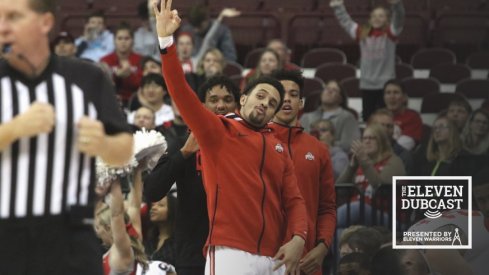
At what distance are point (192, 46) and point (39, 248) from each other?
761 centimetres

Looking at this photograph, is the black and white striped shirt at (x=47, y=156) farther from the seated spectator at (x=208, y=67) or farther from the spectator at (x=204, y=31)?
the spectator at (x=204, y=31)

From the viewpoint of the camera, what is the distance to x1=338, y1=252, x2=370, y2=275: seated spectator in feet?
24.8

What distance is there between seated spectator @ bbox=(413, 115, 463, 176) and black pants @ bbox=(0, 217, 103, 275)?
494 centimetres

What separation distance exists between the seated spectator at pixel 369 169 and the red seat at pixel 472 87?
274cm

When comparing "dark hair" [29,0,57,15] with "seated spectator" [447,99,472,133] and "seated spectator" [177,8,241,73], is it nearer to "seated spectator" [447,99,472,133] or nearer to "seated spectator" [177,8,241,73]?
"seated spectator" [447,99,472,133]

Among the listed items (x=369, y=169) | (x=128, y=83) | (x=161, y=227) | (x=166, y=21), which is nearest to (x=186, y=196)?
(x=161, y=227)

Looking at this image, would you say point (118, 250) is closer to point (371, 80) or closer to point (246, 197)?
point (246, 197)

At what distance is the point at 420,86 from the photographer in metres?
11.7

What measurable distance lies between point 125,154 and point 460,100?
650 centimetres

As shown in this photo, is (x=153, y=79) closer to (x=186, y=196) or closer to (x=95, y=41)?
(x=95, y=41)

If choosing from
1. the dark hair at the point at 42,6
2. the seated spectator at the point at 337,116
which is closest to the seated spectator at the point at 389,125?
the seated spectator at the point at 337,116

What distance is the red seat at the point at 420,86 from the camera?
11.6 metres

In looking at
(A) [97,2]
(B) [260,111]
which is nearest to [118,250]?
(B) [260,111]

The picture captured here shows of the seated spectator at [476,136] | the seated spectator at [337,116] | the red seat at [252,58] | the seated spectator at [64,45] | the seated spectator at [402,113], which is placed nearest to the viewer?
the seated spectator at [476,136]
